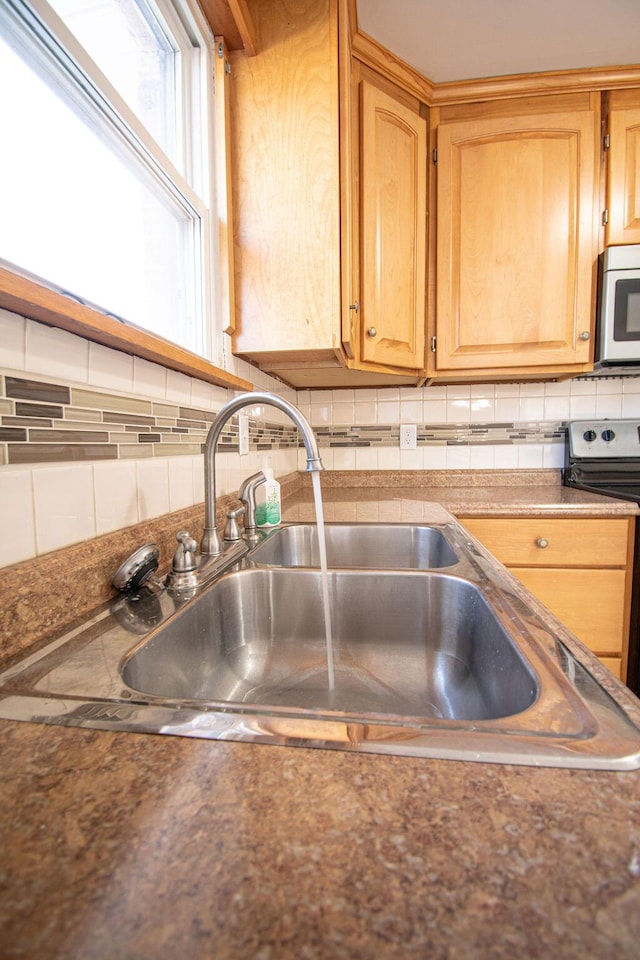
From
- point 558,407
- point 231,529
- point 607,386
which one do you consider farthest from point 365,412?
point 231,529

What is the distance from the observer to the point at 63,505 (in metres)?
0.52

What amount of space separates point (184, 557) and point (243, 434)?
62 centimetres

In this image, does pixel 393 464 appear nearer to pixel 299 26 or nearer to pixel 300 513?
pixel 300 513

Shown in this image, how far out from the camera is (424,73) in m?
1.46

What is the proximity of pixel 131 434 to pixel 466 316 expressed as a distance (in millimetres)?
1420

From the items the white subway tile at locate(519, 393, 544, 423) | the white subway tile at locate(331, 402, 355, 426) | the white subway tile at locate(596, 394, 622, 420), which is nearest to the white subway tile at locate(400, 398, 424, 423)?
the white subway tile at locate(331, 402, 355, 426)

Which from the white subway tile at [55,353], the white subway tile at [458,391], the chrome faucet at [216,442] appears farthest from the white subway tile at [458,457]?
the white subway tile at [55,353]

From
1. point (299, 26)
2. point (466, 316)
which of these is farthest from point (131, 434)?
point (466, 316)

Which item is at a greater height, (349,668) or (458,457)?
(458,457)

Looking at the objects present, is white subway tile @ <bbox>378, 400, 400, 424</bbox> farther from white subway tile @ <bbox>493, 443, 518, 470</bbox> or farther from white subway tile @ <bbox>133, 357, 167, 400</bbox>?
white subway tile @ <bbox>133, 357, 167, 400</bbox>

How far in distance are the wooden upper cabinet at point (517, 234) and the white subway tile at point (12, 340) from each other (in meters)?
1.46

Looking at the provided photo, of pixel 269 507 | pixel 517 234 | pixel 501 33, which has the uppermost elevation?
pixel 501 33

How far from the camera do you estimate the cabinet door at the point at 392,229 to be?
1363mm

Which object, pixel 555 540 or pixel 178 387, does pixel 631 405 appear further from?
pixel 178 387
